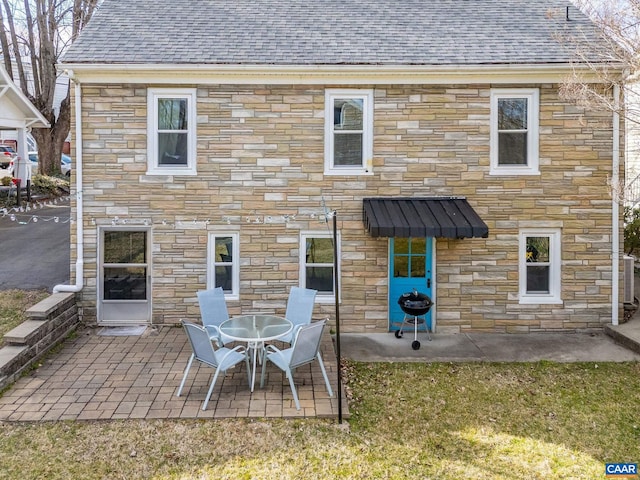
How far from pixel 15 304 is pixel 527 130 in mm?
11260

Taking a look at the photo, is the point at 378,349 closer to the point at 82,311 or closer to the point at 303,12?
the point at 82,311

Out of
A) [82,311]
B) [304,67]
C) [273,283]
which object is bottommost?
[82,311]

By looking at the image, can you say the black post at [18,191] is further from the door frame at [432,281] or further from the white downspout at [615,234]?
the white downspout at [615,234]

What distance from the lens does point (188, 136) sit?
30.4ft

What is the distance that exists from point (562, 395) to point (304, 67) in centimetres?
724

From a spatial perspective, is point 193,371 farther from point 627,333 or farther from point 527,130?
point 627,333

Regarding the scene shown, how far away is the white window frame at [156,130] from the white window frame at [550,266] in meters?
6.98

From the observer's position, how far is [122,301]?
953 centimetres

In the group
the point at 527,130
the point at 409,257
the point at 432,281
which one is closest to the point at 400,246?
the point at 409,257

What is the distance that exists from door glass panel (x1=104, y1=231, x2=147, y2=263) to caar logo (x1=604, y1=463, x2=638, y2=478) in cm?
843

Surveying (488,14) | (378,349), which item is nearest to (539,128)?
(488,14)

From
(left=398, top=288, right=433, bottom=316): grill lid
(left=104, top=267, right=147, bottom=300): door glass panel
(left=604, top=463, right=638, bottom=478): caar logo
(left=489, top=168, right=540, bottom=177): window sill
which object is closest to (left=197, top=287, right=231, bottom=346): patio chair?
(left=104, top=267, right=147, bottom=300): door glass panel

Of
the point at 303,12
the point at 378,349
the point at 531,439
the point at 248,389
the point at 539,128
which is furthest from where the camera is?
the point at 303,12

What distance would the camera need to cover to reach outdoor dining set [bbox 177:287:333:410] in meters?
6.18
